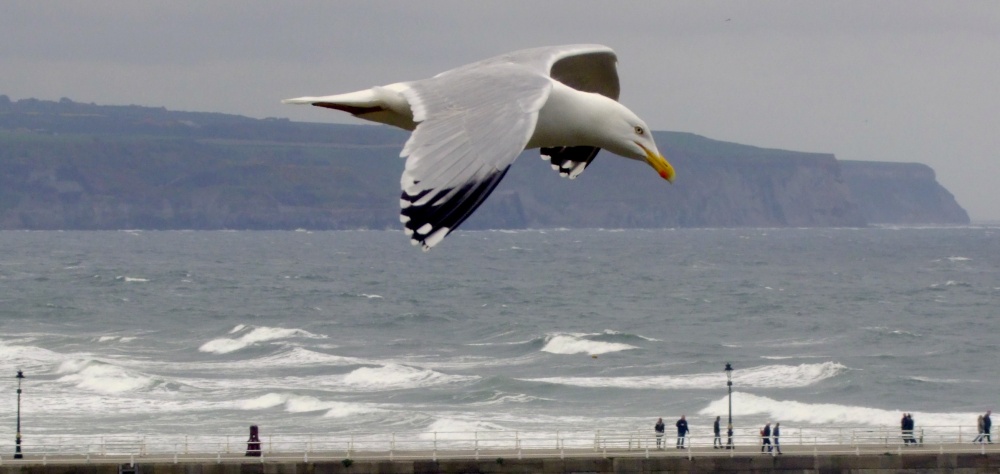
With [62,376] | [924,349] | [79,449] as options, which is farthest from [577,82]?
[924,349]

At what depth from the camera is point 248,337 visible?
65.6 meters

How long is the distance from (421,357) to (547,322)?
1585 centimetres

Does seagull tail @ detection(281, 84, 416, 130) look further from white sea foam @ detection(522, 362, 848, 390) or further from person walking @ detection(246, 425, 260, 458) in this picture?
white sea foam @ detection(522, 362, 848, 390)

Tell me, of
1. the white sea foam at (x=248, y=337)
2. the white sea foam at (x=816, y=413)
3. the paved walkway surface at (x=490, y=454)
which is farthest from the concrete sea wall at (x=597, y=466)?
the white sea foam at (x=248, y=337)

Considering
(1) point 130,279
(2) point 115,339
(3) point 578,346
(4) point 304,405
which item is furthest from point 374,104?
(1) point 130,279

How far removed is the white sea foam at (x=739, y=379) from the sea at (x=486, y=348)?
128mm

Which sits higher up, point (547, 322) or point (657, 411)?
point (547, 322)

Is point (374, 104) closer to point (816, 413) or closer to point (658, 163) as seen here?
point (658, 163)

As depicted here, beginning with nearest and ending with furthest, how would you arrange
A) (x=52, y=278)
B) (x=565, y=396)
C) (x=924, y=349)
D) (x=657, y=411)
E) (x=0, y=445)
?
(x=0, y=445)
(x=657, y=411)
(x=565, y=396)
(x=924, y=349)
(x=52, y=278)

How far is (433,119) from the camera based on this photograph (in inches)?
274

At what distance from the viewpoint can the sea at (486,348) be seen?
143 feet

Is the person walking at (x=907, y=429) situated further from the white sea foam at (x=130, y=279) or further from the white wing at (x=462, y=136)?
the white sea foam at (x=130, y=279)

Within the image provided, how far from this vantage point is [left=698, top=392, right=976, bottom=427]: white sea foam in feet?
145

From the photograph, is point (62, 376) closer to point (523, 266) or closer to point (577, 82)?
point (577, 82)
